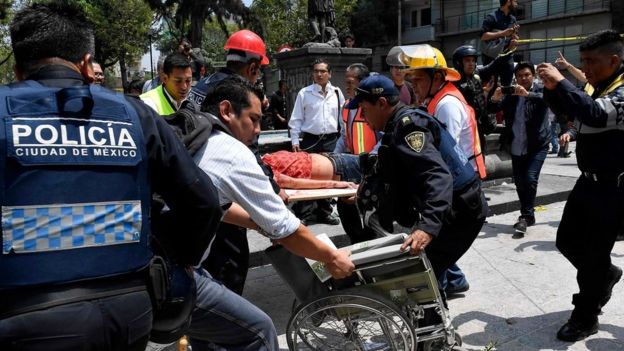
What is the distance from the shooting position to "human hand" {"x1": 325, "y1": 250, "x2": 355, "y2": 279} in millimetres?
2500

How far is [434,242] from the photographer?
309 cm

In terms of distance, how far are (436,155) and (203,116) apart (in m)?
1.25

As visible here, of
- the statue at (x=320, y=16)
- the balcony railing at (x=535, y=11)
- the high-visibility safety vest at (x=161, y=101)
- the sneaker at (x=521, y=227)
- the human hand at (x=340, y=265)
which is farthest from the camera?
the balcony railing at (x=535, y=11)

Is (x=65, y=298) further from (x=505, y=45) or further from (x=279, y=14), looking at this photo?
(x=279, y=14)

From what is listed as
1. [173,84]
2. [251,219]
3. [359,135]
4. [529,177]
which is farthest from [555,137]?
[251,219]

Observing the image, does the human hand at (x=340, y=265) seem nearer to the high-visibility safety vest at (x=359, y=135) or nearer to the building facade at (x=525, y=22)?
the high-visibility safety vest at (x=359, y=135)

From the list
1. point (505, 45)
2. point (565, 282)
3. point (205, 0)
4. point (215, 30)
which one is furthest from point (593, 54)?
point (215, 30)

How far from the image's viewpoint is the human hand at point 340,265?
2500 mm

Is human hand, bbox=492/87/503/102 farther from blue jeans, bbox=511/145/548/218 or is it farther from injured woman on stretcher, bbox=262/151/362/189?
injured woman on stretcher, bbox=262/151/362/189

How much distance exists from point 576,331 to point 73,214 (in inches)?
122

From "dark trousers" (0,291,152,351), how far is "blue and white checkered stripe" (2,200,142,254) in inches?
6.5

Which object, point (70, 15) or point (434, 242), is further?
point (434, 242)

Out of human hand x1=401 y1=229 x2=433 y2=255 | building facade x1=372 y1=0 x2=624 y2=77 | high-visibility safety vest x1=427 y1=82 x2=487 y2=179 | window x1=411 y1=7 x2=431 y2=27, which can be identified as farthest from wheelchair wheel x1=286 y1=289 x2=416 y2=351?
window x1=411 y1=7 x2=431 y2=27

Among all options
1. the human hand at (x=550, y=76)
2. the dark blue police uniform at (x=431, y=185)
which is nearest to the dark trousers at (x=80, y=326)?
the dark blue police uniform at (x=431, y=185)
